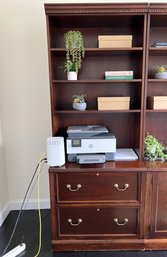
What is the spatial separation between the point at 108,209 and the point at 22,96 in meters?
1.38

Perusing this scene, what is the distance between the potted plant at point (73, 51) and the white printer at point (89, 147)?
0.52 m

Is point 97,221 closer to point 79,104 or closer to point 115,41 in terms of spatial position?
point 79,104

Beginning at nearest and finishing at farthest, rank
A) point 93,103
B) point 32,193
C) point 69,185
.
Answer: point 69,185 < point 93,103 < point 32,193

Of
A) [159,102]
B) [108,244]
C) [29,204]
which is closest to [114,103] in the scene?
[159,102]

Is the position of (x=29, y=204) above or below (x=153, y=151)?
below

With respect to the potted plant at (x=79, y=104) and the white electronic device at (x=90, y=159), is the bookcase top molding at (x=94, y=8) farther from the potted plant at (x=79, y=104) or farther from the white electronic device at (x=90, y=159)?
the white electronic device at (x=90, y=159)

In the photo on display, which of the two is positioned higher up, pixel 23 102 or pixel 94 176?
pixel 23 102

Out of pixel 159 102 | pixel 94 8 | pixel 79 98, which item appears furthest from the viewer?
pixel 79 98

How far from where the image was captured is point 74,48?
5.69ft

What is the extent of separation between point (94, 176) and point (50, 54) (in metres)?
1.07

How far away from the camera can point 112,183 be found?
1.67 metres

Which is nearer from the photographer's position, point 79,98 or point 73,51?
point 73,51

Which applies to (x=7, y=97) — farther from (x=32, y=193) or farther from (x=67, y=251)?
(x=67, y=251)

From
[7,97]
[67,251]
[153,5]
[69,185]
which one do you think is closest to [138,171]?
[69,185]
